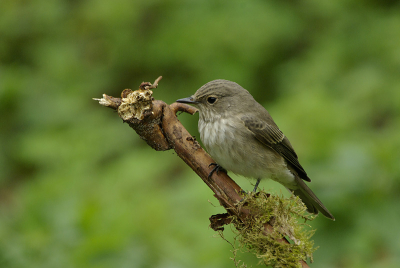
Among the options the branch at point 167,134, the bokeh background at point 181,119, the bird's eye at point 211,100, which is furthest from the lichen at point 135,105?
the bokeh background at point 181,119

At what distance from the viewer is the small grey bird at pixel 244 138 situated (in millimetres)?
3598

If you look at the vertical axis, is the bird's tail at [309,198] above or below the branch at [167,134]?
below

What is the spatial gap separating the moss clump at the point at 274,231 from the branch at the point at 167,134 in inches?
2.5

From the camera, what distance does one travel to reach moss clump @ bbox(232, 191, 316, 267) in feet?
8.48

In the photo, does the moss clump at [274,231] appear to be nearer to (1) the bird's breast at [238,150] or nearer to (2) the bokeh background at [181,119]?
(1) the bird's breast at [238,150]

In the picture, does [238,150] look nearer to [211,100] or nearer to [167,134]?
[211,100]

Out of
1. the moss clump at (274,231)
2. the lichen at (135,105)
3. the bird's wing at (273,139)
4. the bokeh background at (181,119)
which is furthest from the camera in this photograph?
the bokeh background at (181,119)

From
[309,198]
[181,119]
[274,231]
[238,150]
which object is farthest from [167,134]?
[181,119]

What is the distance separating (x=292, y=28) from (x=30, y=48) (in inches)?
179

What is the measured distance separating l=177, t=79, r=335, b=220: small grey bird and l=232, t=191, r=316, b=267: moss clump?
2.34ft

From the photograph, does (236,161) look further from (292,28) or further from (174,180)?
(292,28)

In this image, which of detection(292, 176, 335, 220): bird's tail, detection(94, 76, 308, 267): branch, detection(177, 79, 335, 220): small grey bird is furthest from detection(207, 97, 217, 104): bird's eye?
detection(292, 176, 335, 220): bird's tail

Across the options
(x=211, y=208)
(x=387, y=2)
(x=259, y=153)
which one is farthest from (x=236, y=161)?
(x=387, y=2)

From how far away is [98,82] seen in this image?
7.61m
